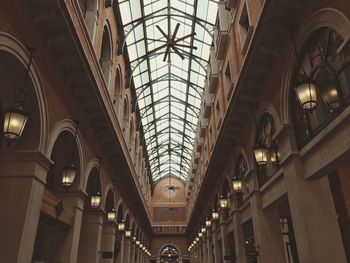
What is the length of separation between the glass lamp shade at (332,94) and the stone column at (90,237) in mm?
9736

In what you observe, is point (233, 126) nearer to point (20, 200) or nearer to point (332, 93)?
point (332, 93)

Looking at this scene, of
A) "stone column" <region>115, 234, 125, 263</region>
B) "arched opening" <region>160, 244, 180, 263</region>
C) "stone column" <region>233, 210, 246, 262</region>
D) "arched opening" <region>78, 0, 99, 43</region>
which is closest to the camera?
"arched opening" <region>78, 0, 99, 43</region>

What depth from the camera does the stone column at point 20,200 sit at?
6.19m

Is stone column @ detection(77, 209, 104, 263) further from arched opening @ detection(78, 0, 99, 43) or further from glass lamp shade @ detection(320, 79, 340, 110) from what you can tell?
glass lamp shade @ detection(320, 79, 340, 110)

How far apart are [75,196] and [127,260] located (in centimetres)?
1308

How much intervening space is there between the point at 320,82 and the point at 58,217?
765cm

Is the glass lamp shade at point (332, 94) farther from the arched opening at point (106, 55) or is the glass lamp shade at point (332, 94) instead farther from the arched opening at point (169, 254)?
the arched opening at point (169, 254)

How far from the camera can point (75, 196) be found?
1007 cm

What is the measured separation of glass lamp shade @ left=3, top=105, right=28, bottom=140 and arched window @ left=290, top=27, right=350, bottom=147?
4.91 meters

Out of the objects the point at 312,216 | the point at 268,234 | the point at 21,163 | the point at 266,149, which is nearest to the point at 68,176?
the point at 21,163

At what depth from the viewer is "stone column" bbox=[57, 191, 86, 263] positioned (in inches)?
363

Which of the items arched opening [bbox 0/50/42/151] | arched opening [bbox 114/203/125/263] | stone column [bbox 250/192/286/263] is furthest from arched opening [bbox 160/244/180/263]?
arched opening [bbox 0/50/42/151]

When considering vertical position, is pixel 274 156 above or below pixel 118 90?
below

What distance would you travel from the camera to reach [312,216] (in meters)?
6.73
